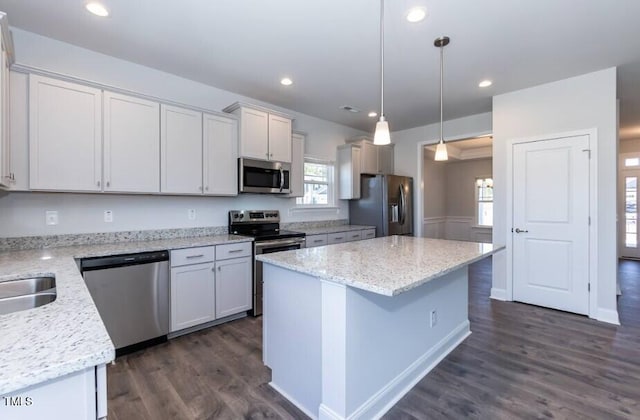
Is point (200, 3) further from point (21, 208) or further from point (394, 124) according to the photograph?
point (394, 124)

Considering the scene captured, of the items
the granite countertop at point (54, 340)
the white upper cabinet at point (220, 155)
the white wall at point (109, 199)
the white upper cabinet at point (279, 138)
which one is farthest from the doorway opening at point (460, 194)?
the granite countertop at point (54, 340)

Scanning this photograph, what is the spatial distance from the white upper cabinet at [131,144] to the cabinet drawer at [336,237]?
2.19 meters

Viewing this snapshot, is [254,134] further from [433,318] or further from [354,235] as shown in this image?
[433,318]

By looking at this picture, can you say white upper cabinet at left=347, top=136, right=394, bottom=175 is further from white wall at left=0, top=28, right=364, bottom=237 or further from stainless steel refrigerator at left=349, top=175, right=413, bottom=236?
white wall at left=0, top=28, right=364, bottom=237

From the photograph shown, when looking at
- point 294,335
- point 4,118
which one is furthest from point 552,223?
point 4,118

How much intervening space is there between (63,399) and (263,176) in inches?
121

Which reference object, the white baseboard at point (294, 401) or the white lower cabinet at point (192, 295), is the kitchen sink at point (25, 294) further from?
the white baseboard at point (294, 401)

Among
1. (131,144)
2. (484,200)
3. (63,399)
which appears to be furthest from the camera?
(484,200)

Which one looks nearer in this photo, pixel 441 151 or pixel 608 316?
pixel 441 151

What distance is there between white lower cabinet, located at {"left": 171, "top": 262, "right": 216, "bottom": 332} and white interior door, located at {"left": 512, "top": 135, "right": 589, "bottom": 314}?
3.62m

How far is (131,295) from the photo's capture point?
8.13 ft

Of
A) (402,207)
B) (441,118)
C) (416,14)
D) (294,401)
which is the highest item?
(416,14)

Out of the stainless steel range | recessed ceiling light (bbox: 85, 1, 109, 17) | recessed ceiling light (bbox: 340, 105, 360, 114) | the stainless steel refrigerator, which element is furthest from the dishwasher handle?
the stainless steel refrigerator

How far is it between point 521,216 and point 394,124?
2.43 m
